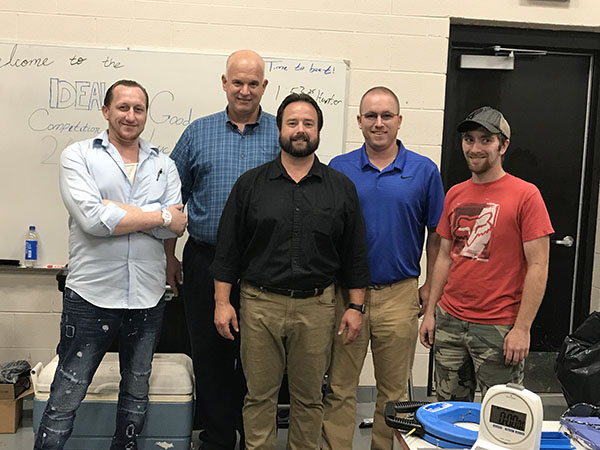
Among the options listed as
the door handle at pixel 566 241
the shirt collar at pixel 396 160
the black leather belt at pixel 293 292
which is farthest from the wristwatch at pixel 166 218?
the door handle at pixel 566 241

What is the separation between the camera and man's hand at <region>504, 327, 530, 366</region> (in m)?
2.16

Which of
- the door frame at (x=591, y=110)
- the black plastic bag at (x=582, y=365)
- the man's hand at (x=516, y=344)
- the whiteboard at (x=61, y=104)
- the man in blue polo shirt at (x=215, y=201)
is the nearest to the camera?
the man's hand at (x=516, y=344)

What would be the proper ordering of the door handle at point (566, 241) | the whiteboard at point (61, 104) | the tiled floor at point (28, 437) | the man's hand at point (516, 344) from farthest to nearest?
1. the door handle at point (566, 241)
2. the whiteboard at point (61, 104)
3. the tiled floor at point (28, 437)
4. the man's hand at point (516, 344)

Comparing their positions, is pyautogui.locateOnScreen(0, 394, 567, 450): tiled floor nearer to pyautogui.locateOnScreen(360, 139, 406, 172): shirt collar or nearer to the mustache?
pyautogui.locateOnScreen(360, 139, 406, 172): shirt collar

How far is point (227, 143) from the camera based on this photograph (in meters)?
2.62

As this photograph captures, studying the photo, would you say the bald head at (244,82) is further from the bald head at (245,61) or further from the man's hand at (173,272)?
the man's hand at (173,272)

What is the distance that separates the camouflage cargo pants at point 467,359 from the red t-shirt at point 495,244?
0.04m

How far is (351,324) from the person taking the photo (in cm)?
241

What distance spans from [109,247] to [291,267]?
0.67m

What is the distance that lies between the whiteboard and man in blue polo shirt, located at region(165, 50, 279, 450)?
675 mm

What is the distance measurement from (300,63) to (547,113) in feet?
5.04

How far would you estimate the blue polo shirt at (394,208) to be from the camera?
97.0 inches

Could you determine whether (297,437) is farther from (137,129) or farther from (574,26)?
(574,26)

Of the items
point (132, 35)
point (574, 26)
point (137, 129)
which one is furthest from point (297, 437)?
point (574, 26)
